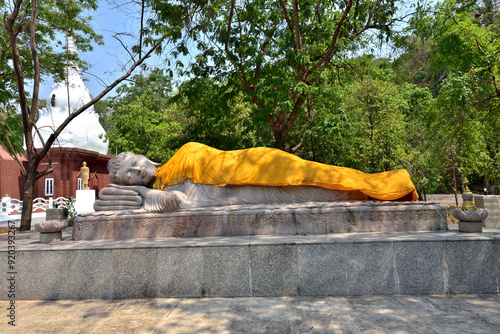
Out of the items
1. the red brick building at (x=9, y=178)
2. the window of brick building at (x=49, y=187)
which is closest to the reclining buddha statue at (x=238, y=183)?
the window of brick building at (x=49, y=187)

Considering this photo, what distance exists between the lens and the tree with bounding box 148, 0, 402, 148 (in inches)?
318

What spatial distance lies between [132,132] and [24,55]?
8888 millimetres

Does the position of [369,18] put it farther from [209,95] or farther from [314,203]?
[314,203]

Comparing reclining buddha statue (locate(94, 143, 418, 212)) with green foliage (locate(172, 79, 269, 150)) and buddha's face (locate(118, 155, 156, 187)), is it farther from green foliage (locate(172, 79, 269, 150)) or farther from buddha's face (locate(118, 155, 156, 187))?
green foliage (locate(172, 79, 269, 150))

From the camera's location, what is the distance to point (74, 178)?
16.1 metres

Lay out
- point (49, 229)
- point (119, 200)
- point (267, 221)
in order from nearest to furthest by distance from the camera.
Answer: point (49, 229) < point (267, 221) < point (119, 200)

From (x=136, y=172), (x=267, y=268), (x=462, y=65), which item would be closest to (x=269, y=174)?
(x=267, y=268)

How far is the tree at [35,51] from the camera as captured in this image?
7.18 meters

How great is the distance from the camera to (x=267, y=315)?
126 inches

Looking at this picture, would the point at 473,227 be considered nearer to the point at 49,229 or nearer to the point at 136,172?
the point at 136,172

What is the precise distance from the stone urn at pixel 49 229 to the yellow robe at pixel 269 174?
1440mm

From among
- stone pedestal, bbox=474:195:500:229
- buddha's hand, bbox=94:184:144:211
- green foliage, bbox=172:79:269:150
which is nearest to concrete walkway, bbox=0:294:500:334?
buddha's hand, bbox=94:184:144:211

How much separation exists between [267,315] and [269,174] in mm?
2170

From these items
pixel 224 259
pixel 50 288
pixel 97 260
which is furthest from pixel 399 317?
pixel 50 288
